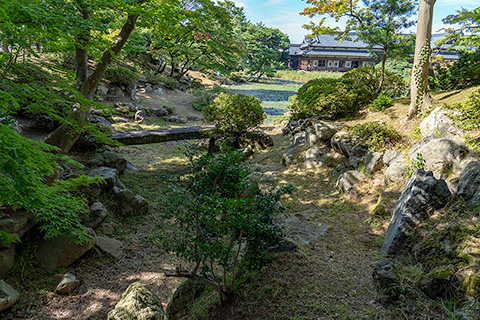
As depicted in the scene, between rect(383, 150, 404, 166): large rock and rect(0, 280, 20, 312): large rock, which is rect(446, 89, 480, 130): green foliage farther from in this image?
rect(0, 280, 20, 312): large rock

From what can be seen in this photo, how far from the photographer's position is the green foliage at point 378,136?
21.0 ft

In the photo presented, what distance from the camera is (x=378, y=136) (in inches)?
256

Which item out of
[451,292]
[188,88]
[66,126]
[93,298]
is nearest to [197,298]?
[93,298]

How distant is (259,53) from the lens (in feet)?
120

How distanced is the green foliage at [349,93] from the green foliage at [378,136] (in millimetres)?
2080

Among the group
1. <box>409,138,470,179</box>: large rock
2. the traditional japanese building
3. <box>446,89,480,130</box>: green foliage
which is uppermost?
the traditional japanese building

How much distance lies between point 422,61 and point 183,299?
729cm

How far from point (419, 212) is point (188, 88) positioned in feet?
68.6

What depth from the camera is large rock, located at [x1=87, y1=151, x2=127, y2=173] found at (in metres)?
6.78

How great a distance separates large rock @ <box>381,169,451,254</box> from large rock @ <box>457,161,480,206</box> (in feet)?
0.68

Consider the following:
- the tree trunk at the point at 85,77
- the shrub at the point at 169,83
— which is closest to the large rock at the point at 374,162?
the tree trunk at the point at 85,77

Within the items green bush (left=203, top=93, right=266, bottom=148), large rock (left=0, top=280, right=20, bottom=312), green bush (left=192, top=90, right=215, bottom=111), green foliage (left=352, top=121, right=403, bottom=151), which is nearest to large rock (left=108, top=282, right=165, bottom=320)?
large rock (left=0, top=280, right=20, bottom=312)

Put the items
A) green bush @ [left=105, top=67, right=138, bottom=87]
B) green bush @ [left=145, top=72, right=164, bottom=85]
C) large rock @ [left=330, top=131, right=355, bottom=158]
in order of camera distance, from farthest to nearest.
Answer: green bush @ [left=145, top=72, right=164, bottom=85] < green bush @ [left=105, top=67, right=138, bottom=87] < large rock @ [left=330, top=131, right=355, bottom=158]

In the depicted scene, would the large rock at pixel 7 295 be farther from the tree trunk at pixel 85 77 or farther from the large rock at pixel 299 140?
the large rock at pixel 299 140
